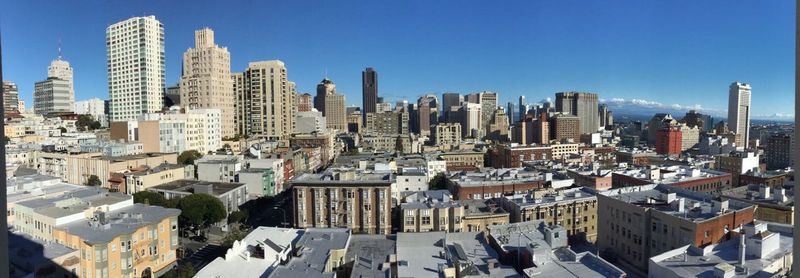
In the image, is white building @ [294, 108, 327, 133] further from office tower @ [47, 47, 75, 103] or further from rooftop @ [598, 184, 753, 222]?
rooftop @ [598, 184, 753, 222]

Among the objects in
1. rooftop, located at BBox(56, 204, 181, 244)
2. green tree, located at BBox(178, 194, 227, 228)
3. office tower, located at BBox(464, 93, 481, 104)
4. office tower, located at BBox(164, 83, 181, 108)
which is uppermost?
office tower, located at BBox(464, 93, 481, 104)

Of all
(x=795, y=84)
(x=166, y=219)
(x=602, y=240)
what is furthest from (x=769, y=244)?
(x=166, y=219)

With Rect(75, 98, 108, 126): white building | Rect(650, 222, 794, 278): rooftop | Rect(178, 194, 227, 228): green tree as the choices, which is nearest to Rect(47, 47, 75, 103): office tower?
Rect(75, 98, 108, 126): white building

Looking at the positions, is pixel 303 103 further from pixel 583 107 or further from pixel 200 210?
pixel 200 210

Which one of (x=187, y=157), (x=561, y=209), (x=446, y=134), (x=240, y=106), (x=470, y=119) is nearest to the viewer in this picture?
(x=561, y=209)

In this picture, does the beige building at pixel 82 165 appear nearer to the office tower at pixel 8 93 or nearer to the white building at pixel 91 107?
the office tower at pixel 8 93

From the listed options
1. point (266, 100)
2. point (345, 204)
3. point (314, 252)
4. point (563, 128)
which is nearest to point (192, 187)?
point (345, 204)

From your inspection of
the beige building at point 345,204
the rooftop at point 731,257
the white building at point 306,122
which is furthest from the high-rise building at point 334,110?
the rooftop at point 731,257
